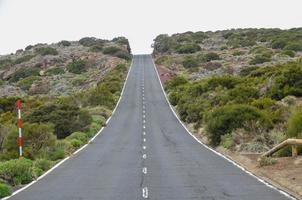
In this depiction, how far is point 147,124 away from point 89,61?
6919 centimetres

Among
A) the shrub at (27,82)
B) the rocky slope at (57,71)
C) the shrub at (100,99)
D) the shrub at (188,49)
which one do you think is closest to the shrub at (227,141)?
the shrub at (100,99)

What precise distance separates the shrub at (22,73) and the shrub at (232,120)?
79.5m

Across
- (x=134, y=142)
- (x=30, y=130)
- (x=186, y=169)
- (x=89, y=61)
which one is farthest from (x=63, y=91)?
(x=186, y=169)

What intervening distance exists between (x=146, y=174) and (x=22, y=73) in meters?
91.2

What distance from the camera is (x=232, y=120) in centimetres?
3041

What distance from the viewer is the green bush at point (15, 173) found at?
1819 centimetres

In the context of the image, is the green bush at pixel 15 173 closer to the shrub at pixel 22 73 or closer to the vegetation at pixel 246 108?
the vegetation at pixel 246 108

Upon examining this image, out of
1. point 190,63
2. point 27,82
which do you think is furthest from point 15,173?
point 190,63

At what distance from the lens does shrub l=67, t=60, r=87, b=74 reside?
353ft

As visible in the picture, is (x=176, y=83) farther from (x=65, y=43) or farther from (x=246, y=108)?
(x=65, y=43)

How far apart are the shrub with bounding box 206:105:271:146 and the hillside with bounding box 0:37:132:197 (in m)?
8.09

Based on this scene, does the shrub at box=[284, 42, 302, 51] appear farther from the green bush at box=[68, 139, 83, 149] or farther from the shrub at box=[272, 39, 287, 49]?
the green bush at box=[68, 139, 83, 149]

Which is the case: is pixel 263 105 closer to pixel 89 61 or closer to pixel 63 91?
pixel 63 91

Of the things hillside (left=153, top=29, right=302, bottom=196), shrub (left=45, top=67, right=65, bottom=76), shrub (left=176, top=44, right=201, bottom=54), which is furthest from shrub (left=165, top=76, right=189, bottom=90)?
shrub (left=176, top=44, right=201, bottom=54)
